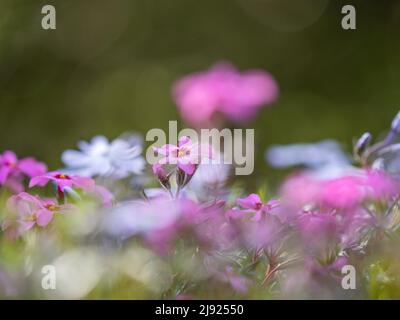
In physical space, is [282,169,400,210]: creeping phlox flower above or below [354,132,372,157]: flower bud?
below

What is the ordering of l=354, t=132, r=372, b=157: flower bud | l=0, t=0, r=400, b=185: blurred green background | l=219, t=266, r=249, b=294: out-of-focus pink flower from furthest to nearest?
l=0, t=0, r=400, b=185: blurred green background
l=354, t=132, r=372, b=157: flower bud
l=219, t=266, r=249, b=294: out-of-focus pink flower

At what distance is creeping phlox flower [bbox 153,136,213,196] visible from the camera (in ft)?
2.91

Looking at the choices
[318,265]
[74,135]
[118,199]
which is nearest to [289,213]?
[318,265]

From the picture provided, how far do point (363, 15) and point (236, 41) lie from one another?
0.58 metres

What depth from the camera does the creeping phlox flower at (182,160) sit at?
2.91 feet

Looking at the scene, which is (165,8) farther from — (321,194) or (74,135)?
(321,194)

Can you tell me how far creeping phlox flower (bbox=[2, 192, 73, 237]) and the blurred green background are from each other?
184 cm

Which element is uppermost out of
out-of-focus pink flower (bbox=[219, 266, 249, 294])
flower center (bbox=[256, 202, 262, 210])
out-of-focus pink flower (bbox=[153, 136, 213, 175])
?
out-of-focus pink flower (bbox=[153, 136, 213, 175])

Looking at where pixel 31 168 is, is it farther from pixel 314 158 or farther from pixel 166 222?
pixel 314 158

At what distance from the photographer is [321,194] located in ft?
3.27

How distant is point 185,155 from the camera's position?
2.99 ft

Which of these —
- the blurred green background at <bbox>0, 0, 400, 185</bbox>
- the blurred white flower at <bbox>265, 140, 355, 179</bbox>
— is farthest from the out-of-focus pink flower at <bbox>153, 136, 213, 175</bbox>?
the blurred green background at <bbox>0, 0, 400, 185</bbox>

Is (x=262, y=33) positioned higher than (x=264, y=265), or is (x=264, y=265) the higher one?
(x=262, y=33)

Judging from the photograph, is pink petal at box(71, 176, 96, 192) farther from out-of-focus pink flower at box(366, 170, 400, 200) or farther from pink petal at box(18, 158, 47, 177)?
out-of-focus pink flower at box(366, 170, 400, 200)
